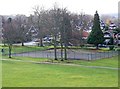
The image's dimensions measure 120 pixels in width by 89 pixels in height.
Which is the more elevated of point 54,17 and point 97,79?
point 54,17

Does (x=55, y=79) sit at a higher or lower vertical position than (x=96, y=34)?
lower

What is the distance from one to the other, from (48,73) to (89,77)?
13.4ft

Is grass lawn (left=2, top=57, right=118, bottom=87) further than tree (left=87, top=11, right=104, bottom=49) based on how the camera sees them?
No

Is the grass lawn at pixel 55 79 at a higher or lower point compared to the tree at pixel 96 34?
lower

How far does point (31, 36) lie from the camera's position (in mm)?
76438

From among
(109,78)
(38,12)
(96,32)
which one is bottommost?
(109,78)

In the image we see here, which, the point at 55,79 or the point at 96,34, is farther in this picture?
the point at 96,34

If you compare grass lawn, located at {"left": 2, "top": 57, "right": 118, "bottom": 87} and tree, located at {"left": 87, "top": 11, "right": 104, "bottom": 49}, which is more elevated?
tree, located at {"left": 87, "top": 11, "right": 104, "bottom": 49}

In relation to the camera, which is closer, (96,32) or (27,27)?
(96,32)

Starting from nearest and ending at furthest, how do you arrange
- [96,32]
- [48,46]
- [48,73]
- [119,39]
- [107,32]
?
[48,73] → [96,32] → [48,46] → [119,39] → [107,32]

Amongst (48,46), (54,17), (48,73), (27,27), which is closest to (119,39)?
(48,46)

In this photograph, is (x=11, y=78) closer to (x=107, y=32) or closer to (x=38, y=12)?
(x=38, y=12)

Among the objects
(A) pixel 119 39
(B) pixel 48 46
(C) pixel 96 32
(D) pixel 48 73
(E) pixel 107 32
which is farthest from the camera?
(E) pixel 107 32

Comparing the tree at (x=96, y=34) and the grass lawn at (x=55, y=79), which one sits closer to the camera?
the grass lawn at (x=55, y=79)
